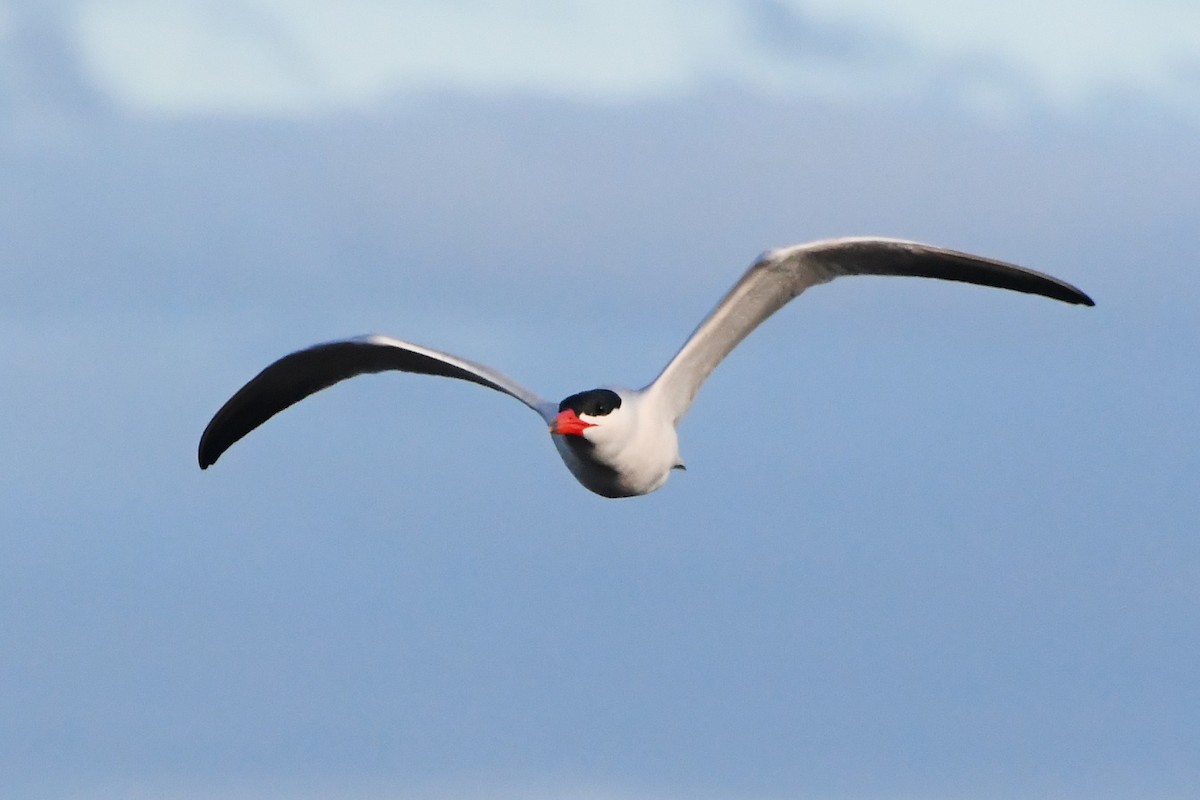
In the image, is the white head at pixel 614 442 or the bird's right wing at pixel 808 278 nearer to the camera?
the white head at pixel 614 442

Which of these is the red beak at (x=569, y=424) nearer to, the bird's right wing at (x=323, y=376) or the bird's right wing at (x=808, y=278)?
the bird's right wing at (x=323, y=376)

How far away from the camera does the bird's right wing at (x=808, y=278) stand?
22.0m

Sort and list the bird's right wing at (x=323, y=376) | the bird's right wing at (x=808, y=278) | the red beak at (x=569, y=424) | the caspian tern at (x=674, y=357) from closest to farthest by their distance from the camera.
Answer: the red beak at (x=569, y=424) < the caspian tern at (x=674, y=357) < the bird's right wing at (x=808, y=278) < the bird's right wing at (x=323, y=376)

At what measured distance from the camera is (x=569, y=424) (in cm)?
2066

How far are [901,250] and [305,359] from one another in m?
6.27

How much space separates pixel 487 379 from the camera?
74.9 feet

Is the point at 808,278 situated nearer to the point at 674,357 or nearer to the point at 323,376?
the point at 674,357

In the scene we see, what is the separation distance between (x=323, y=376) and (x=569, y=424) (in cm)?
512

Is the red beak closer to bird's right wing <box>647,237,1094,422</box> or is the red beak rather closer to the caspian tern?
the caspian tern

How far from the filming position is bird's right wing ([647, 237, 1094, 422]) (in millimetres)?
22031

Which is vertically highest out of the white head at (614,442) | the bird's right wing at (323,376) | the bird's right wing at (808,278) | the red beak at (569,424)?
the bird's right wing at (323,376)

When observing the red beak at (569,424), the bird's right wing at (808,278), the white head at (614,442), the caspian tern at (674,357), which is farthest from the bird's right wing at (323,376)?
the bird's right wing at (808,278)

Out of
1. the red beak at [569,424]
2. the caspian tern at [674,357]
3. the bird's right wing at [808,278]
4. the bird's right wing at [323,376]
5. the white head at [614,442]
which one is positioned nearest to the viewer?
the red beak at [569,424]

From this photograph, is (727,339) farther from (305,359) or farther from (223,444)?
(223,444)
